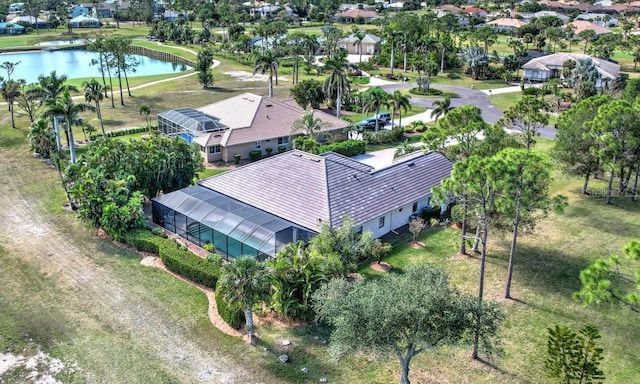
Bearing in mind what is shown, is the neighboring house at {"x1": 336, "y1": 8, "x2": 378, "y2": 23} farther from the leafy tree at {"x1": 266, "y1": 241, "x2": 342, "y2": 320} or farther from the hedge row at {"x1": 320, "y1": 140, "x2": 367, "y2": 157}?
the leafy tree at {"x1": 266, "y1": 241, "x2": 342, "y2": 320}

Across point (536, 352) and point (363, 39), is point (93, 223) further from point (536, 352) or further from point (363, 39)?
point (363, 39)

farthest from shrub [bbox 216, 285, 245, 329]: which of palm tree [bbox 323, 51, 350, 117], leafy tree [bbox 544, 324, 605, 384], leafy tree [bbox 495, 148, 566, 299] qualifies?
palm tree [bbox 323, 51, 350, 117]

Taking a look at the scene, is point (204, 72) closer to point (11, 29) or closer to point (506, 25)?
point (11, 29)

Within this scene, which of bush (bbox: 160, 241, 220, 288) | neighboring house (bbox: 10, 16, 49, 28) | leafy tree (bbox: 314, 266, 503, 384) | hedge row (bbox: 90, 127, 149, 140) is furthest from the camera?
neighboring house (bbox: 10, 16, 49, 28)

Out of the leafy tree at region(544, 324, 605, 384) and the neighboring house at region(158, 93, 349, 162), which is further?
the neighboring house at region(158, 93, 349, 162)

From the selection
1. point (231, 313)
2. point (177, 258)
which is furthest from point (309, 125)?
point (231, 313)
